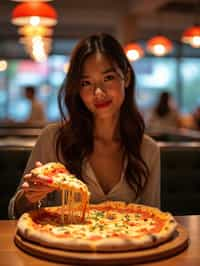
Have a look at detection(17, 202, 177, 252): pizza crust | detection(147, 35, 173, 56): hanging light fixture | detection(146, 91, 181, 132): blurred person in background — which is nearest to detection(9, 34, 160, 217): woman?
detection(17, 202, 177, 252): pizza crust

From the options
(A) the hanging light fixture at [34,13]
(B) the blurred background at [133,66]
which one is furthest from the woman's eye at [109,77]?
(A) the hanging light fixture at [34,13]

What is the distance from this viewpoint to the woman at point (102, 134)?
2258 mm

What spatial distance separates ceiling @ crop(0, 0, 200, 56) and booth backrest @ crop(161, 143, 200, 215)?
7108mm

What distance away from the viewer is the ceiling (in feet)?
39.7

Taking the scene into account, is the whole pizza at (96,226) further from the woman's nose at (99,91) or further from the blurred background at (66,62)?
the blurred background at (66,62)

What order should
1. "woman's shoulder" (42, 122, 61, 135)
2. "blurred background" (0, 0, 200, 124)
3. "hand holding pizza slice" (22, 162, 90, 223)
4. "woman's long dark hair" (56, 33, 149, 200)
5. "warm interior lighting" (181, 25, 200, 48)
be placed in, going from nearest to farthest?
"hand holding pizza slice" (22, 162, 90, 223)
"woman's long dark hair" (56, 33, 149, 200)
"woman's shoulder" (42, 122, 61, 135)
"warm interior lighting" (181, 25, 200, 48)
"blurred background" (0, 0, 200, 124)

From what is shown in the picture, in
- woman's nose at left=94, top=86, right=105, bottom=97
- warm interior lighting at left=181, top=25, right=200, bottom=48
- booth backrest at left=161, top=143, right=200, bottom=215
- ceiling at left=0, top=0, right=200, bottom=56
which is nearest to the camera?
woman's nose at left=94, top=86, right=105, bottom=97

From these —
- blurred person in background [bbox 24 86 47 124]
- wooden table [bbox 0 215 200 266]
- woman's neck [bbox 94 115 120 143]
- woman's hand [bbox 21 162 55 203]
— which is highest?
woman's neck [bbox 94 115 120 143]

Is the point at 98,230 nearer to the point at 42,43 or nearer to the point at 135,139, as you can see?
the point at 135,139

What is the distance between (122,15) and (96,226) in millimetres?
11057

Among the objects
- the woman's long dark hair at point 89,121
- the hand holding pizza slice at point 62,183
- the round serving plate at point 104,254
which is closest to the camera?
the round serving plate at point 104,254

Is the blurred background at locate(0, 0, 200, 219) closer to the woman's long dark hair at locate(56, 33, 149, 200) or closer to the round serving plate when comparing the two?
the woman's long dark hair at locate(56, 33, 149, 200)

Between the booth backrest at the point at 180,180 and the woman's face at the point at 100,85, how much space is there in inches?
54.5

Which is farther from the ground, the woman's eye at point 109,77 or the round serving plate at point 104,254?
the woman's eye at point 109,77
